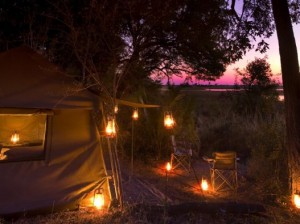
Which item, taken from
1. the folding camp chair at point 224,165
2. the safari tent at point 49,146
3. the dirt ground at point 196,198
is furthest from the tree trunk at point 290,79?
the safari tent at point 49,146

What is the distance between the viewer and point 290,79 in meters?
4.98

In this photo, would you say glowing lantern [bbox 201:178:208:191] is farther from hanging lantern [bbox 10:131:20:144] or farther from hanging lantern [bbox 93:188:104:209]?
hanging lantern [bbox 10:131:20:144]

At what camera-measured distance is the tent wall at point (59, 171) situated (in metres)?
4.32

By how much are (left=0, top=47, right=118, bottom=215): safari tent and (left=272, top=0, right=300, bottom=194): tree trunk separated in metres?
2.74

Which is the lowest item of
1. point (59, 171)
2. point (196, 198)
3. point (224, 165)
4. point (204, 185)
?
point (196, 198)

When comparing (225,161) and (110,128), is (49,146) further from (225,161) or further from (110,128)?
(225,161)

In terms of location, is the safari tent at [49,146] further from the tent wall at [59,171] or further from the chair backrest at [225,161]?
the chair backrest at [225,161]

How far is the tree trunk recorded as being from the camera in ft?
16.1

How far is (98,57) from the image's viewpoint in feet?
23.6

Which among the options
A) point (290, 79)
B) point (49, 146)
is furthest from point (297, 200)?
point (49, 146)

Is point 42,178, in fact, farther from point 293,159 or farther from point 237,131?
point 237,131

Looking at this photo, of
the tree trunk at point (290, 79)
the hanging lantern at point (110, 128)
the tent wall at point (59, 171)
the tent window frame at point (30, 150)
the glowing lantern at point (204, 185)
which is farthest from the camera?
the glowing lantern at point (204, 185)

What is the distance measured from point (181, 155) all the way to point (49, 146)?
118 inches

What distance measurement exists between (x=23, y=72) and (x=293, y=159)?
4.04 metres
